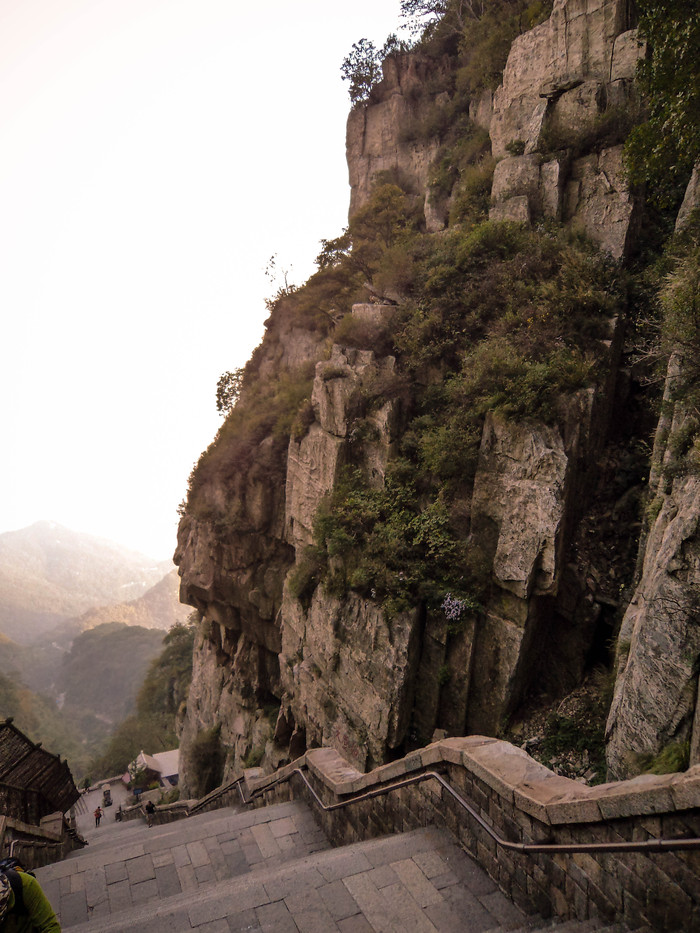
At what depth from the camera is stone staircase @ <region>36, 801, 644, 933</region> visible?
3.73 meters

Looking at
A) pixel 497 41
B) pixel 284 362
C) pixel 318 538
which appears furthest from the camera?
pixel 284 362

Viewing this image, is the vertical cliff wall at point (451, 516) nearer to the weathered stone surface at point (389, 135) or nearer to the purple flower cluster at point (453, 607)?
the purple flower cluster at point (453, 607)

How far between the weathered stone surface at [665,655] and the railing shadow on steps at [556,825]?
103 inches

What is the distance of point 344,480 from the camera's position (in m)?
12.1

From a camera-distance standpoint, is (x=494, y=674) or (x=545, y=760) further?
(x=494, y=674)

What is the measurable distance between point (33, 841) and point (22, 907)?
23.7ft

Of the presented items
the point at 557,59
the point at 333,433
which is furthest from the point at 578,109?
the point at 333,433

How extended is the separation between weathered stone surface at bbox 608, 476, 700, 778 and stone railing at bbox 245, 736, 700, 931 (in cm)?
259

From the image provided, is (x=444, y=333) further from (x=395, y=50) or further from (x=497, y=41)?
(x=395, y=50)

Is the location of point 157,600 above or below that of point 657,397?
below

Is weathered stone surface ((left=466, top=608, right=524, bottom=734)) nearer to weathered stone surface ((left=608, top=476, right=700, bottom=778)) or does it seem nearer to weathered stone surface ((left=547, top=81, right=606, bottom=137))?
weathered stone surface ((left=608, top=476, right=700, bottom=778))

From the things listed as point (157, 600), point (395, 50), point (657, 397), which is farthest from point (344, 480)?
point (157, 600)

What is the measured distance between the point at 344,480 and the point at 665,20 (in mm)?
9916

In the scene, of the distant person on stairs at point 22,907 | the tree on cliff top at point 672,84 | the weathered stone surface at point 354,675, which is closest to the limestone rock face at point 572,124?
the tree on cliff top at point 672,84
